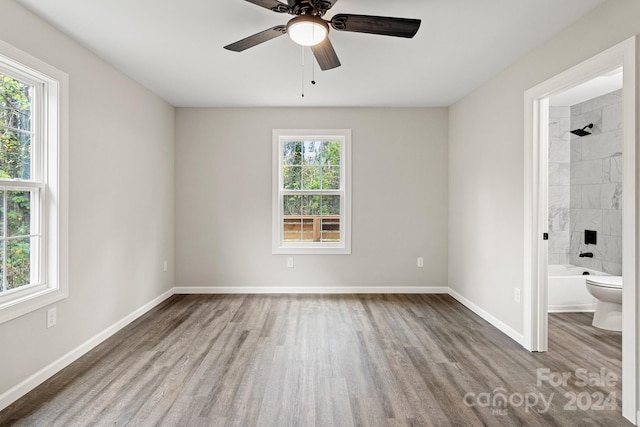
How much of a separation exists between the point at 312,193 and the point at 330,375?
279 cm

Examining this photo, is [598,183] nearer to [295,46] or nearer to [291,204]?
[291,204]

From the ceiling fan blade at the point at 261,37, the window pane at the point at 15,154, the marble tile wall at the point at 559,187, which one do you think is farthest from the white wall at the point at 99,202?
the marble tile wall at the point at 559,187

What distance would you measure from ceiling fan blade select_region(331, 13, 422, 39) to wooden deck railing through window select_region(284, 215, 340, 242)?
3.06 m

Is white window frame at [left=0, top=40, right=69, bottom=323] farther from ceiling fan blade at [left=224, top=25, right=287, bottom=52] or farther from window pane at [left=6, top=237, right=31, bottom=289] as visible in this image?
ceiling fan blade at [left=224, top=25, right=287, bottom=52]

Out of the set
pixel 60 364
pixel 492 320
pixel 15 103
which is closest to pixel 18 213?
pixel 15 103

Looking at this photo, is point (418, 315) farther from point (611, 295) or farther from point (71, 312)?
point (71, 312)

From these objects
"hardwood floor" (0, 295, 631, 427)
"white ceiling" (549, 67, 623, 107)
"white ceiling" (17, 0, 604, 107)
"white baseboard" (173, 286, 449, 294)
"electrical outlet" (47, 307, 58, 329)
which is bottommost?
"hardwood floor" (0, 295, 631, 427)

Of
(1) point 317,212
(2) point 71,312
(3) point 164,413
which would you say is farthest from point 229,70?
(3) point 164,413

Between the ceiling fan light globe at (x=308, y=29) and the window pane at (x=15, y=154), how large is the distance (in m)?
1.99

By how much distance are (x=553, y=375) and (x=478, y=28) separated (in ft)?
8.59

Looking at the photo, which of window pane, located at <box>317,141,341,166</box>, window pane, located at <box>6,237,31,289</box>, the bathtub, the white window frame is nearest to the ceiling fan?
the white window frame

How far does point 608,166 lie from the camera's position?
4.33 metres

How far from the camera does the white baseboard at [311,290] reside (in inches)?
193

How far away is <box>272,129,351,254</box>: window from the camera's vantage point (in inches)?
195
